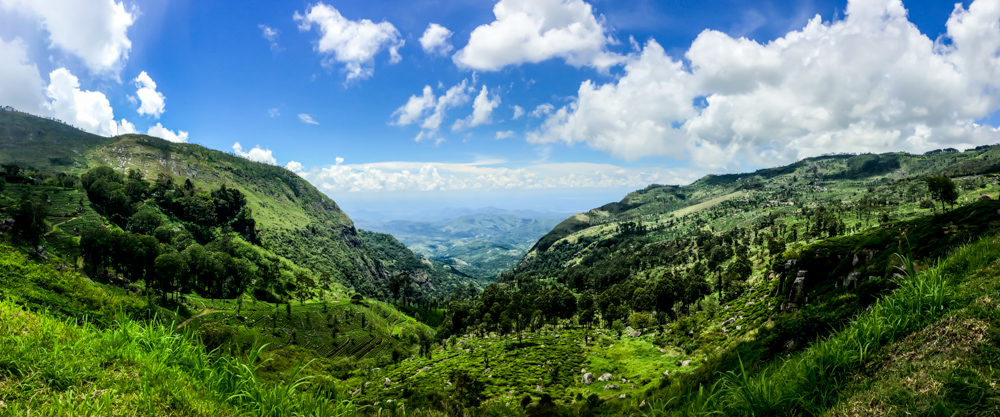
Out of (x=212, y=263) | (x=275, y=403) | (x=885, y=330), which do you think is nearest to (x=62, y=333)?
(x=275, y=403)

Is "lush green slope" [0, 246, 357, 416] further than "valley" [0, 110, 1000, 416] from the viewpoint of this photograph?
No

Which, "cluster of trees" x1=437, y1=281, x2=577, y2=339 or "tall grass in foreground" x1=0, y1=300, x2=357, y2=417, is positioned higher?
"tall grass in foreground" x1=0, y1=300, x2=357, y2=417

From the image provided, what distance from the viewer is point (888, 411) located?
4.23m

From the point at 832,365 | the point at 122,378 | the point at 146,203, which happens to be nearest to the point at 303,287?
the point at 146,203

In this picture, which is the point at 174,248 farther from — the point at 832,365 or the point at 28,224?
the point at 832,365

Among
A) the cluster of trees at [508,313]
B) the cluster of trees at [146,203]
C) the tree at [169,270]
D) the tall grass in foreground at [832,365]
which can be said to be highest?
the cluster of trees at [146,203]

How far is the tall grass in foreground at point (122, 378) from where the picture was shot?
13.7ft

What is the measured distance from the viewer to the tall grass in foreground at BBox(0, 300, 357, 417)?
4176 mm

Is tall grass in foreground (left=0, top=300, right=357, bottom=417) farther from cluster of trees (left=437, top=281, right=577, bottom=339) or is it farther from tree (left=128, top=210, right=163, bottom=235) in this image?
tree (left=128, top=210, right=163, bottom=235)

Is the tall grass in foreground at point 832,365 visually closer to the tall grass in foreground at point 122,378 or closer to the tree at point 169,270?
the tall grass in foreground at point 122,378

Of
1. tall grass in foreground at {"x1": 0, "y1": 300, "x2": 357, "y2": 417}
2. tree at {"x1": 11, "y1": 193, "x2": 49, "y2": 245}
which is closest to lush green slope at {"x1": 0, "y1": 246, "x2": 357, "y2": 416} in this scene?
tall grass in foreground at {"x1": 0, "y1": 300, "x2": 357, "y2": 417}

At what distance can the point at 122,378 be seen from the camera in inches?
188

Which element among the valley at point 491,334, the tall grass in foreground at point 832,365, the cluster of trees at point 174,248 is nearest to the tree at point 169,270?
the cluster of trees at point 174,248

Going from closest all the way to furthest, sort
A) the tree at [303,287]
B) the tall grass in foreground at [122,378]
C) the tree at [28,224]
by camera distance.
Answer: the tall grass in foreground at [122,378], the tree at [28,224], the tree at [303,287]
